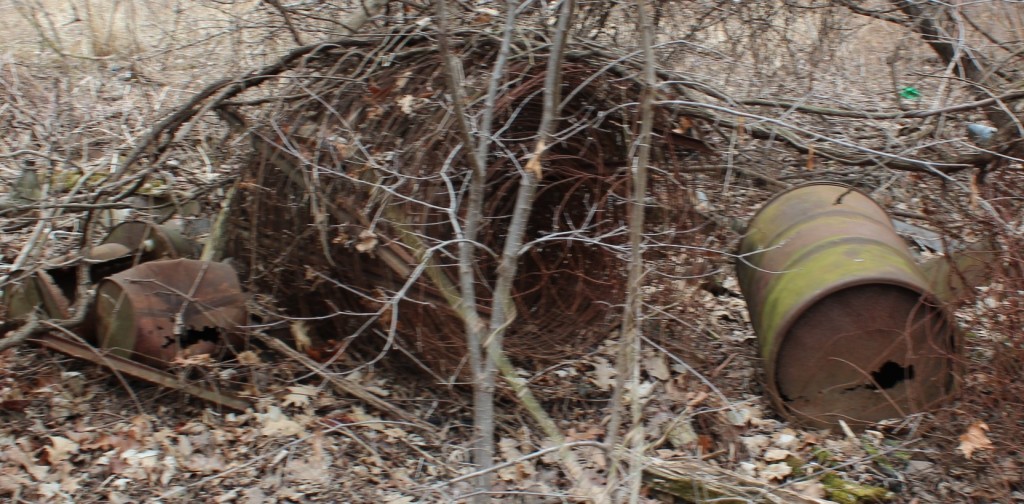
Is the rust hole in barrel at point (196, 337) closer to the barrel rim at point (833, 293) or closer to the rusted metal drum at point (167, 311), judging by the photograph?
the rusted metal drum at point (167, 311)

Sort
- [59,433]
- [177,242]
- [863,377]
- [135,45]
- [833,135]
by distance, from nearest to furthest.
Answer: [59,433] < [863,377] < [177,242] < [833,135] < [135,45]

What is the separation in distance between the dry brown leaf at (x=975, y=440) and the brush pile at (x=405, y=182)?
1840 millimetres

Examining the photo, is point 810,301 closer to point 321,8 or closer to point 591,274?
point 591,274

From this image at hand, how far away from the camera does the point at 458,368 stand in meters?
4.12

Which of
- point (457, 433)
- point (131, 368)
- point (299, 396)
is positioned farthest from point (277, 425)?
point (457, 433)

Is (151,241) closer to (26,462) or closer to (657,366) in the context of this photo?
(26,462)

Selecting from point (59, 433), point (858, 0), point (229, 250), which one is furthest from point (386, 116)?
point (858, 0)

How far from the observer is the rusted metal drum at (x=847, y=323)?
4.02 m

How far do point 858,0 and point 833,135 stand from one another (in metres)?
1.31

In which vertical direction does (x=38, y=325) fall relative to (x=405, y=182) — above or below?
below

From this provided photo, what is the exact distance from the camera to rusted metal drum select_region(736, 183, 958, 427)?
4023 millimetres

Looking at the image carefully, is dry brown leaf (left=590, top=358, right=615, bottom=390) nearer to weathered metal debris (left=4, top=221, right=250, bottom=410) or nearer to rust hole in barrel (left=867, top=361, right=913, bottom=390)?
rust hole in barrel (left=867, top=361, right=913, bottom=390)

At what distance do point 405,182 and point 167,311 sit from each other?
4.17 feet

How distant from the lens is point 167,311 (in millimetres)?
4137
